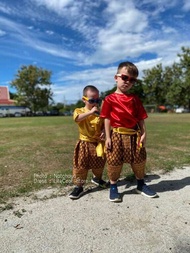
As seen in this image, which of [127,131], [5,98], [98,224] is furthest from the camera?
[5,98]

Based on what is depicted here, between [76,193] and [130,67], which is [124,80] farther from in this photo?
[76,193]

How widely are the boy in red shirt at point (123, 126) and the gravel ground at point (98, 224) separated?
296mm

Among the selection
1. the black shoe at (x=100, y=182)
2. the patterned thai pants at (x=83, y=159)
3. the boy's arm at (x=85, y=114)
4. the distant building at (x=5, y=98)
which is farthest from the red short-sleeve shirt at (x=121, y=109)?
the distant building at (x=5, y=98)

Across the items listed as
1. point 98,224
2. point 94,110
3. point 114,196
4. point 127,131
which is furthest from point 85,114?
point 98,224

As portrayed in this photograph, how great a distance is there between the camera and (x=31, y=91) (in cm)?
5222

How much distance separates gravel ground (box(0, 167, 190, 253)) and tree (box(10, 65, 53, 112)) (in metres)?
50.3

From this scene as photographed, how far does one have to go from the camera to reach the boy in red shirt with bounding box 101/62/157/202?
3.51 meters

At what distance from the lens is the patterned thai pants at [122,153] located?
357 cm

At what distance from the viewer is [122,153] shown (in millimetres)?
3605

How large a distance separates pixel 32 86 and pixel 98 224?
51717 mm

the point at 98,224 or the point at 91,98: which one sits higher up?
the point at 91,98

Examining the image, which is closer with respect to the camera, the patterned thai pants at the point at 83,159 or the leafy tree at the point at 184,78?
the patterned thai pants at the point at 83,159

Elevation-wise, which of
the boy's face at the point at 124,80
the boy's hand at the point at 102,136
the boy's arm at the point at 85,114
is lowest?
the boy's hand at the point at 102,136

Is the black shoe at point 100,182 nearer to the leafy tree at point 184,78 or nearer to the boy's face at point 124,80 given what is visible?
the boy's face at point 124,80
